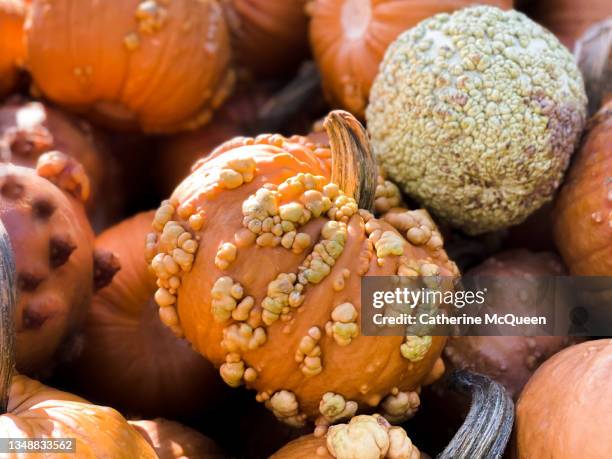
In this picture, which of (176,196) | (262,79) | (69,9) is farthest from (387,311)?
(262,79)

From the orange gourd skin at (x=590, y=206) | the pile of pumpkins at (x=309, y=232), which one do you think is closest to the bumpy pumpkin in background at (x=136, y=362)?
the pile of pumpkins at (x=309, y=232)

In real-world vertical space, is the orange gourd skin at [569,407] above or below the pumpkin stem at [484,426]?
above

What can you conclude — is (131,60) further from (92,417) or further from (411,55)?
(92,417)

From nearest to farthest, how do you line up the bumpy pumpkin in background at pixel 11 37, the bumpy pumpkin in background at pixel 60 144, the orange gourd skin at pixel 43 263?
1. the orange gourd skin at pixel 43 263
2. the bumpy pumpkin in background at pixel 60 144
3. the bumpy pumpkin in background at pixel 11 37

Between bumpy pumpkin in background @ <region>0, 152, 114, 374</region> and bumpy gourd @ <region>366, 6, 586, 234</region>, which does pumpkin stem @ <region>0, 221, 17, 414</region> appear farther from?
bumpy gourd @ <region>366, 6, 586, 234</region>

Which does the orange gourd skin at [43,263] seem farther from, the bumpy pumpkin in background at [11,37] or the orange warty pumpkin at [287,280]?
the bumpy pumpkin in background at [11,37]

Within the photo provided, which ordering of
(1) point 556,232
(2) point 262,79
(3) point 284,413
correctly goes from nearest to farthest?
(3) point 284,413 → (1) point 556,232 → (2) point 262,79

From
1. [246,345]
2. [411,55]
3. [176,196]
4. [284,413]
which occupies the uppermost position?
[411,55]
